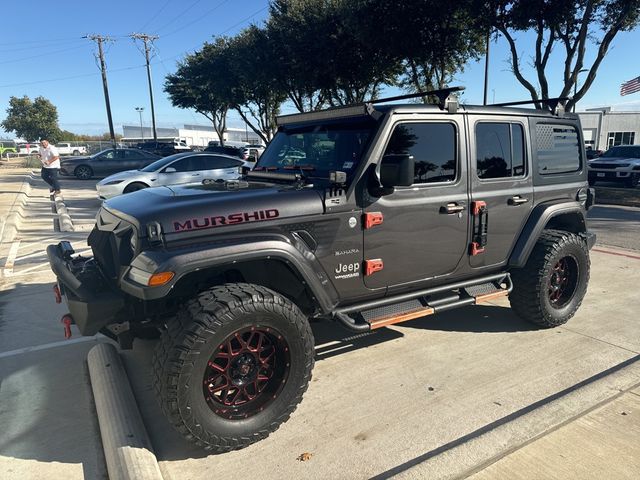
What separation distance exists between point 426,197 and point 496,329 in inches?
69.1

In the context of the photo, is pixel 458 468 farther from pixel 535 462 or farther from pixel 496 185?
pixel 496 185

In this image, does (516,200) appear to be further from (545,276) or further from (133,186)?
(133,186)

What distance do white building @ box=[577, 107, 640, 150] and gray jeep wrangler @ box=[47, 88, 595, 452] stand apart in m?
51.2

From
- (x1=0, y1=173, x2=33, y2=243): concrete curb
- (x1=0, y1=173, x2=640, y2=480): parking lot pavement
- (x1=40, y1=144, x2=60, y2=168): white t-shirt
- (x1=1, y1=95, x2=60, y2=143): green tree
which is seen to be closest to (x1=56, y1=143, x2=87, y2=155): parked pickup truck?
(x1=1, y1=95, x2=60, y2=143): green tree

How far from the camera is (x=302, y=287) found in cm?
325

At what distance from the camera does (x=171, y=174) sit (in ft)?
41.1

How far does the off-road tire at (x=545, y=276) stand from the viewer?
430cm

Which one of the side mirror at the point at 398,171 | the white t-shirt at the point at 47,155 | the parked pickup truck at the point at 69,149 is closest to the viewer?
the side mirror at the point at 398,171

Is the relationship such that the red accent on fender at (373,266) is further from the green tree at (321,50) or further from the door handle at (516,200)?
the green tree at (321,50)

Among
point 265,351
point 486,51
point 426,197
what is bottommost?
point 265,351

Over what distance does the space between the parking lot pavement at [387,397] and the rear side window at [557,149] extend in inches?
59.2

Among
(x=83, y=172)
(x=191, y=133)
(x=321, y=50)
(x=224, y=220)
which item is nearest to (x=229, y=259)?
(x=224, y=220)

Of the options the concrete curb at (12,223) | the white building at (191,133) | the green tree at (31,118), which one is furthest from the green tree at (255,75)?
the white building at (191,133)

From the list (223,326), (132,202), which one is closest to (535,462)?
(223,326)
